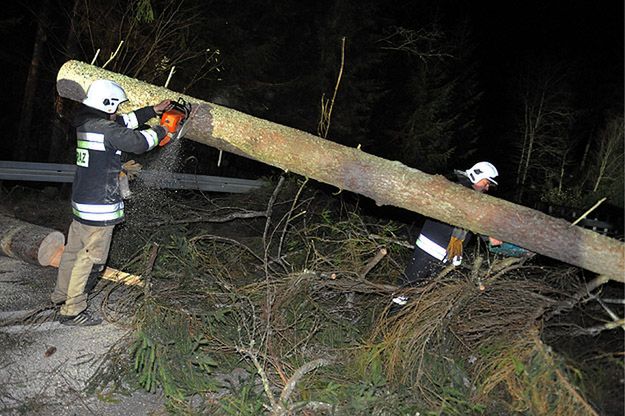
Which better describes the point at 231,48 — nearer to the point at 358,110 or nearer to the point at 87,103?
the point at 358,110

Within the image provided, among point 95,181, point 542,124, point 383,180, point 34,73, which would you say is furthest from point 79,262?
point 542,124

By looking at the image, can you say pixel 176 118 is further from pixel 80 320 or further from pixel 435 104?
pixel 435 104

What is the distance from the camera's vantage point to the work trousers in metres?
3.72

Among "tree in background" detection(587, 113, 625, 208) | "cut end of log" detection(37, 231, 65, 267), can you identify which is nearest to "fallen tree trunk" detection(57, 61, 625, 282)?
"cut end of log" detection(37, 231, 65, 267)

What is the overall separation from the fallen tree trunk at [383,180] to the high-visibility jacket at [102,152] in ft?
0.97

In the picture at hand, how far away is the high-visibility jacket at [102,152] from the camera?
3.46 m

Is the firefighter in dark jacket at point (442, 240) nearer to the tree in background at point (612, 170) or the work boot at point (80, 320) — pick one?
the tree in background at point (612, 170)

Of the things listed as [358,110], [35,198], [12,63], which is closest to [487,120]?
[358,110]

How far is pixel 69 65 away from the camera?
3.79 m

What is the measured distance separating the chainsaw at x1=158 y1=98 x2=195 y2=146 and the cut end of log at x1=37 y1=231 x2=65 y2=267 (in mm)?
1711

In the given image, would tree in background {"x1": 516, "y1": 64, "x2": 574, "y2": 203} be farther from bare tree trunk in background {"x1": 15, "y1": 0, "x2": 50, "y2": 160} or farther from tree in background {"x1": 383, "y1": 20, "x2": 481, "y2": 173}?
bare tree trunk in background {"x1": 15, "y1": 0, "x2": 50, "y2": 160}

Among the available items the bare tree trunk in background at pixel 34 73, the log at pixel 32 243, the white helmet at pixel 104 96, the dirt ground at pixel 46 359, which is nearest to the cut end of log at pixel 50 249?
the log at pixel 32 243

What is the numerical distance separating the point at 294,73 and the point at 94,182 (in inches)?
274

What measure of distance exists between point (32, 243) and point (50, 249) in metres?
0.15
